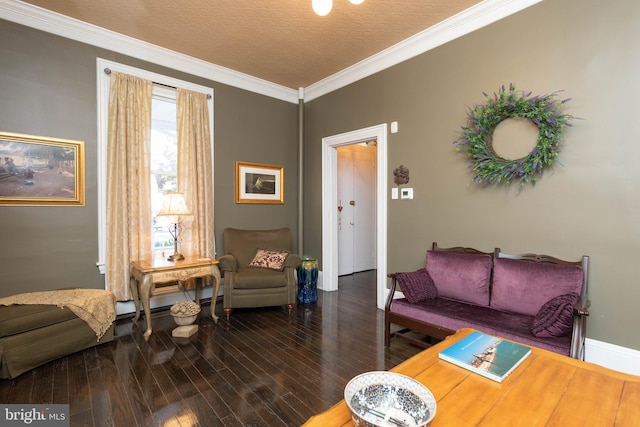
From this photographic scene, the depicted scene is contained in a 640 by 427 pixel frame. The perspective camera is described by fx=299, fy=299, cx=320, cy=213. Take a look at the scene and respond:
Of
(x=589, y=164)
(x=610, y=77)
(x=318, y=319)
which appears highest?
(x=610, y=77)

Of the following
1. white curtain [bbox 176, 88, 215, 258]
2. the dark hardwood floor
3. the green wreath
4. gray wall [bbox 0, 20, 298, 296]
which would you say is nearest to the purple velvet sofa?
the dark hardwood floor

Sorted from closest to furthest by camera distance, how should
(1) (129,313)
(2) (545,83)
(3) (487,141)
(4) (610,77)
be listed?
(4) (610,77) → (2) (545,83) → (3) (487,141) → (1) (129,313)

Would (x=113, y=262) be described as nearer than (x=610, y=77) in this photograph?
No

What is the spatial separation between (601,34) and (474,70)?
2.97 feet

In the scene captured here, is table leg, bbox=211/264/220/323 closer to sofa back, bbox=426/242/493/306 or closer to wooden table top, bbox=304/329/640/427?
sofa back, bbox=426/242/493/306

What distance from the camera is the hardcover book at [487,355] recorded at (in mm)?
1235

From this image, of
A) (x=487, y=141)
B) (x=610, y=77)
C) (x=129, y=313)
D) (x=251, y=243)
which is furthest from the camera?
(x=251, y=243)

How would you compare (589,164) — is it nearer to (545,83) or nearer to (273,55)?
(545,83)

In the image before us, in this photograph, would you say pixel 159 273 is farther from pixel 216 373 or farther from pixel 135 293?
pixel 216 373

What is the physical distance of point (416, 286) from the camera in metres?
2.72

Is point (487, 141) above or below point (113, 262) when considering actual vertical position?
above

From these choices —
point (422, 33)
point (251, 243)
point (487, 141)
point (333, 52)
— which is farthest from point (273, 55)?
point (487, 141)

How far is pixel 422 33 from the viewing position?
10.6 ft

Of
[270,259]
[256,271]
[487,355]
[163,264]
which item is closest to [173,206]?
[163,264]
